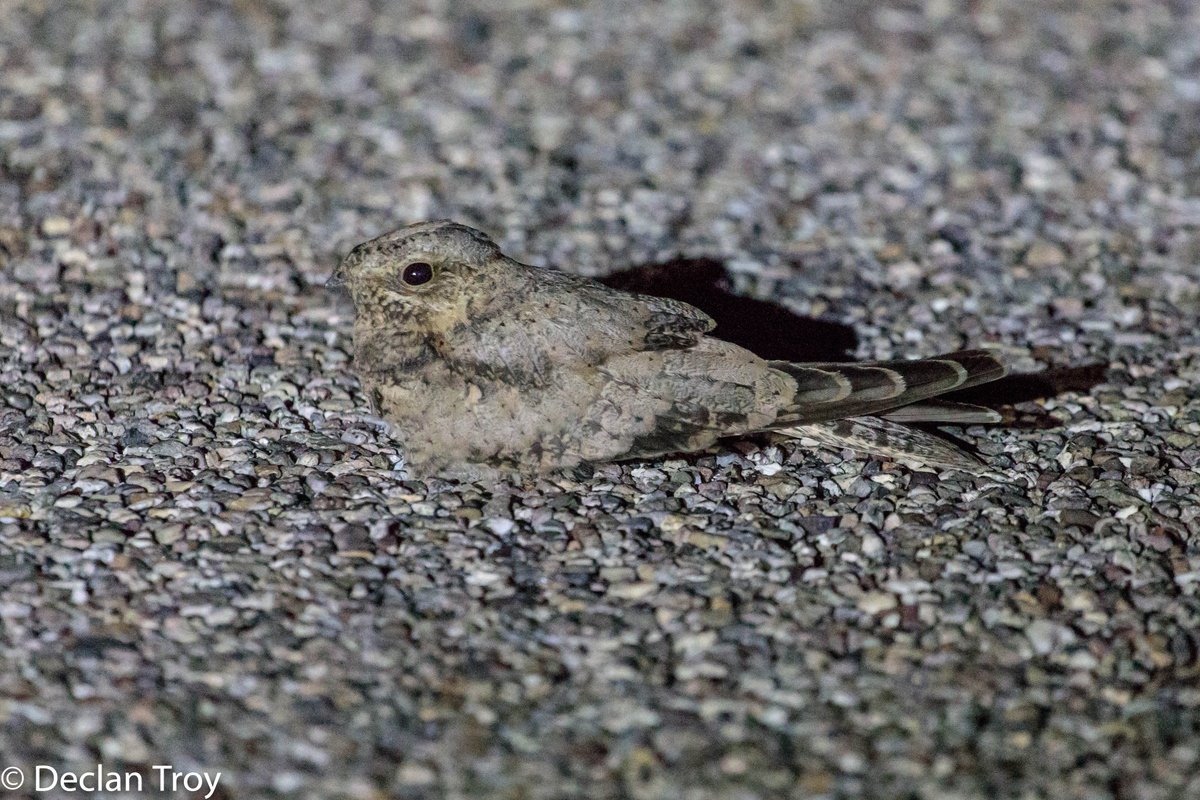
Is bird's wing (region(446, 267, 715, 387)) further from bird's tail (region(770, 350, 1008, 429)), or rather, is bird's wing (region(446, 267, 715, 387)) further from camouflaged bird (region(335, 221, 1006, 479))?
bird's tail (region(770, 350, 1008, 429))

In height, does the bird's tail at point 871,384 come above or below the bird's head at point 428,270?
below

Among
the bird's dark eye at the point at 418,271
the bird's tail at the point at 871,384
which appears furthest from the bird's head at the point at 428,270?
the bird's tail at the point at 871,384

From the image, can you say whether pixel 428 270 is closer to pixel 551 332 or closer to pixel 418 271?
pixel 418 271

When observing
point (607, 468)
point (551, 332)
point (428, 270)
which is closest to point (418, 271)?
point (428, 270)

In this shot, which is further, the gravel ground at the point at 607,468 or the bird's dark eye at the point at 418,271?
the bird's dark eye at the point at 418,271

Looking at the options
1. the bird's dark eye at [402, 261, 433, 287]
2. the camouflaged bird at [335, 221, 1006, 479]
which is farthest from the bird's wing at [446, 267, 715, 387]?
the bird's dark eye at [402, 261, 433, 287]

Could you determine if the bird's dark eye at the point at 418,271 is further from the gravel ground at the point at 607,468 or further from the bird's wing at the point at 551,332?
the gravel ground at the point at 607,468

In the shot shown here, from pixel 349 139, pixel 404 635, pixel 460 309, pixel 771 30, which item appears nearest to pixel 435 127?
pixel 349 139
